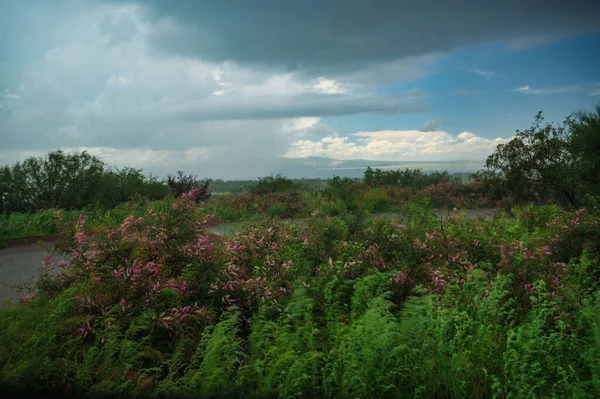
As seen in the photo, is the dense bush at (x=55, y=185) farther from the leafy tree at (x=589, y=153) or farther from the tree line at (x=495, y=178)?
the leafy tree at (x=589, y=153)

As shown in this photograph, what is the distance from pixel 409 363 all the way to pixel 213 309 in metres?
2.52

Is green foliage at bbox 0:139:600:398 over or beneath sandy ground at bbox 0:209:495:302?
over

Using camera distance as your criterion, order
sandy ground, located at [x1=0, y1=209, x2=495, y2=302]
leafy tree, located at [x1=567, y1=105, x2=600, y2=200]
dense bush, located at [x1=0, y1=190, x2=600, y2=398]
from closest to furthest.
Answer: dense bush, located at [x1=0, y1=190, x2=600, y2=398] < sandy ground, located at [x1=0, y1=209, x2=495, y2=302] < leafy tree, located at [x1=567, y1=105, x2=600, y2=200]

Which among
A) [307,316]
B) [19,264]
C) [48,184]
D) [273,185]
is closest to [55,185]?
[48,184]

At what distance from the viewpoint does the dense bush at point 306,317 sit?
13.1 feet

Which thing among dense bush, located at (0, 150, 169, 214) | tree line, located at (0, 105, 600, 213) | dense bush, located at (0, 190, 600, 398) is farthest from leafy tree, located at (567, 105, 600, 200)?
dense bush, located at (0, 150, 169, 214)

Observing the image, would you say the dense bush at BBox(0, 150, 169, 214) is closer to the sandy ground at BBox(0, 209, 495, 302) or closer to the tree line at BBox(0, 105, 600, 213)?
the tree line at BBox(0, 105, 600, 213)

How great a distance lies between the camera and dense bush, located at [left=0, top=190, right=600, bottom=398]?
4.01m

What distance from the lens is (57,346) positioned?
4871 millimetres

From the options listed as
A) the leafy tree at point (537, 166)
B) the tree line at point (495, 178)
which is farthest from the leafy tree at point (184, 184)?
the leafy tree at point (537, 166)

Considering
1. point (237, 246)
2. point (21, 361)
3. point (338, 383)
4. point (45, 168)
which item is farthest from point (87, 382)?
point (45, 168)

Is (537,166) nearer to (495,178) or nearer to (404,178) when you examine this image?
(495,178)

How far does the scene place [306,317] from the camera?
4852 mm

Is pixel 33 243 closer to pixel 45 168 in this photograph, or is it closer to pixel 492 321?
pixel 45 168
